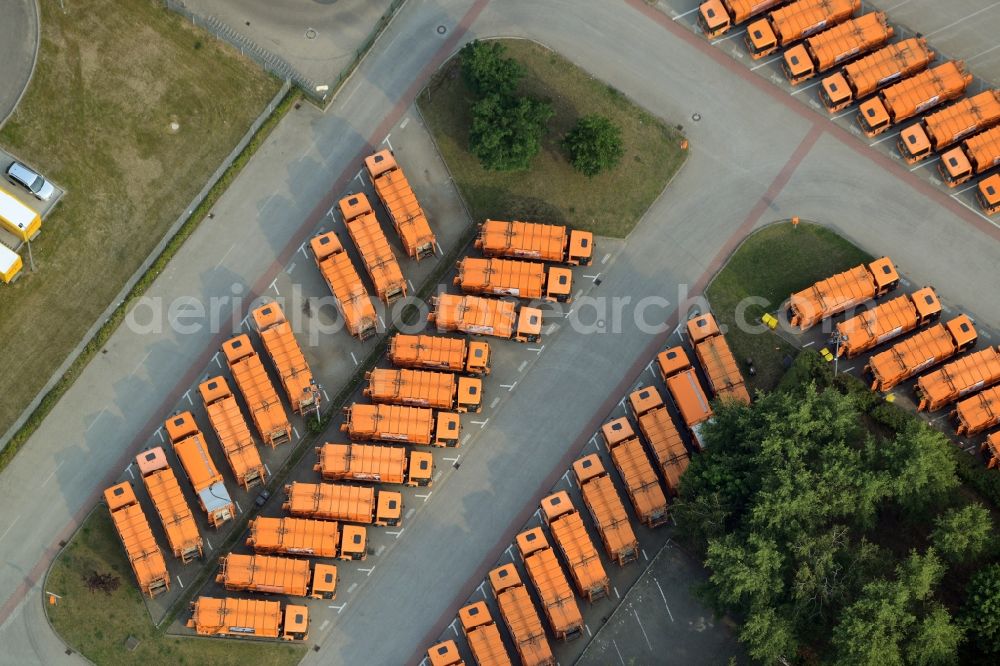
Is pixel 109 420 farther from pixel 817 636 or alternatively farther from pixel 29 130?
pixel 817 636

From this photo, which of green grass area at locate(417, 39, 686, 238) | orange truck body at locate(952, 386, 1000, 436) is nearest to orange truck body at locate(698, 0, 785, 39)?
green grass area at locate(417, 39, 686, 238)

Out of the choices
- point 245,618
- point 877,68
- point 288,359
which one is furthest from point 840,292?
point 245,618

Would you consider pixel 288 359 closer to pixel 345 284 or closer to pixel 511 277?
pixel 345 284

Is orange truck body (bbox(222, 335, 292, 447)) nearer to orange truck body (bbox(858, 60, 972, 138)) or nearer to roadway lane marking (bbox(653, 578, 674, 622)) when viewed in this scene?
roadway lane marking (bbox(653, 578, 674, 622))

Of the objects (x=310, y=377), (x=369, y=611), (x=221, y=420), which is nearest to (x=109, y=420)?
(x=221, y=420)

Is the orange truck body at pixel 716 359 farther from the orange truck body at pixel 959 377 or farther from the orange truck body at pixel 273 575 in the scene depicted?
the orange truck body at pixel 273 575

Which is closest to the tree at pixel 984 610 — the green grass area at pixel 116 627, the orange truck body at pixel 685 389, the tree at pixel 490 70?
the orange truck body at pixel 685 389
